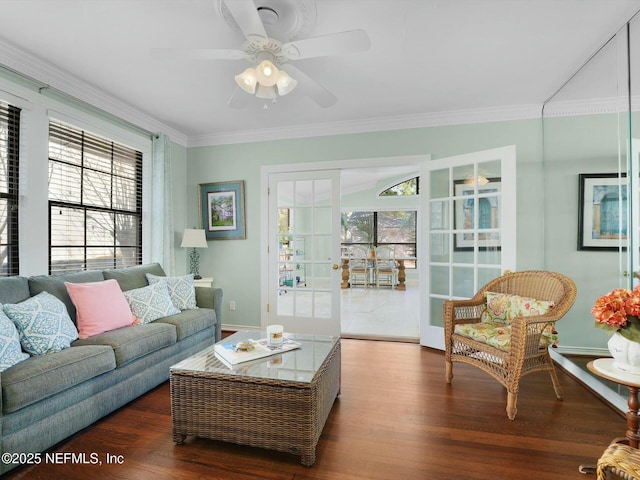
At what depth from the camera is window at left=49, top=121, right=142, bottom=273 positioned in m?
2.83

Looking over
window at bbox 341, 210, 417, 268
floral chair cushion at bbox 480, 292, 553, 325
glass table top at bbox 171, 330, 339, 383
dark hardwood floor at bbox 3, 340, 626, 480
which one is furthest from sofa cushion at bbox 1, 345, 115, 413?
window at bbox 341, 210, 417, 268

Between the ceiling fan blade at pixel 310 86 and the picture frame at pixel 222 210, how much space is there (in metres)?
2.12

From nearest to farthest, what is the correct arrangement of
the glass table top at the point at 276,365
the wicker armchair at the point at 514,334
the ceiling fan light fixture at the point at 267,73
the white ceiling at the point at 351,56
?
the glass table top at the point at 276,365, the ceiling fan light fixture at the point at 267,73, the white ceiling at the point at 351,56, the wicker armchair at the point at 514,334

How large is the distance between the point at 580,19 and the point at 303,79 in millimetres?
1780

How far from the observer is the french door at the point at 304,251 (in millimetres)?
3875

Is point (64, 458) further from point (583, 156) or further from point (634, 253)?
point (583, 156)

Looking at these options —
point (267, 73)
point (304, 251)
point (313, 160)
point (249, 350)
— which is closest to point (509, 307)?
point (249, 350)

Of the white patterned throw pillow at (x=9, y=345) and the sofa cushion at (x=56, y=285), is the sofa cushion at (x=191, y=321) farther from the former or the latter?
the white patterned throw pillow at (x=9, y=345)

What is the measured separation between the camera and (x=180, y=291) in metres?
3.16

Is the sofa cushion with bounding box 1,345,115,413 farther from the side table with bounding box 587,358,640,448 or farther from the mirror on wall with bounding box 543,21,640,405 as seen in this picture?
the mirror on wall with bounding box 543,21,640,405

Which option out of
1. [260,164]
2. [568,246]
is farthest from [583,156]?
[260,164]

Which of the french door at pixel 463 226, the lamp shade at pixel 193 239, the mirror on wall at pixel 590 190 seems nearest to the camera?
the mirror on wall at pixel 590 190

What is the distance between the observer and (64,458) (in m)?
1.71

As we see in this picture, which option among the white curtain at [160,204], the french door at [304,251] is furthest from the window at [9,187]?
the french door at [304,251]
